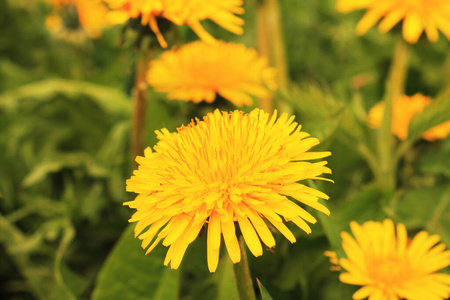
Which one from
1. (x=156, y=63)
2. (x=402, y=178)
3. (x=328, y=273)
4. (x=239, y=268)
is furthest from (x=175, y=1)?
(x=402, y=178)

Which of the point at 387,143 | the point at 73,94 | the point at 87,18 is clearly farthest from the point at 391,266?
the point at 87,18

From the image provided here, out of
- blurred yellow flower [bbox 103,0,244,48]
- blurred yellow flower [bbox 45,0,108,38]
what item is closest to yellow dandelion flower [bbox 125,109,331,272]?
blurred yellow flower [bbox 103,0,244,48]

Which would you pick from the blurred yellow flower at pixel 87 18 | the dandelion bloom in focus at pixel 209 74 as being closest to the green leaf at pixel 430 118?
the dandelion bloom in focus at pixel 209 74

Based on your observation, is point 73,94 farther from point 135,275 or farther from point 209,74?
point 135,275

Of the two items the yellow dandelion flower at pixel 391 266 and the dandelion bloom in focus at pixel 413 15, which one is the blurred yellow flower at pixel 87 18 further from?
the yellow dandelion flower at pixel 391 266

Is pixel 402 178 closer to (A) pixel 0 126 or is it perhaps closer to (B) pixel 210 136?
(B) pixel 210 136

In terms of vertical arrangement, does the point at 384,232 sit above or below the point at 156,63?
below
